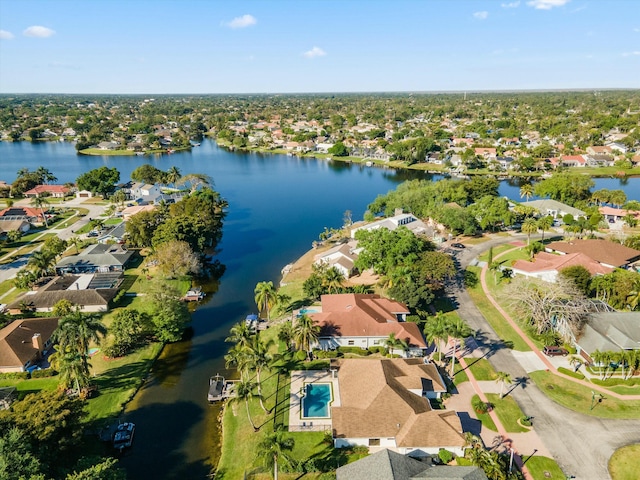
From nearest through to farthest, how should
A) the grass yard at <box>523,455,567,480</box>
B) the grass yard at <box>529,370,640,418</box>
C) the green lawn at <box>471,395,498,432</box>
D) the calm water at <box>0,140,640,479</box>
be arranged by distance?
the grass yard at <box>523,455,567,480</box> < the green lawn at <box>471,395,498,432</box> < the calm water at <box>0,140,640,479</box> < the grass yard at <box>529,370,640,418</box>

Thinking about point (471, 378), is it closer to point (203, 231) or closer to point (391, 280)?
point (391, 280)

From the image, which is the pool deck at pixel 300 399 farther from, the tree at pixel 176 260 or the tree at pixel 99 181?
the tree at pixel 99 181

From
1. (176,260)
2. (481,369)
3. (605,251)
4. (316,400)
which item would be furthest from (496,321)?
(176,260)

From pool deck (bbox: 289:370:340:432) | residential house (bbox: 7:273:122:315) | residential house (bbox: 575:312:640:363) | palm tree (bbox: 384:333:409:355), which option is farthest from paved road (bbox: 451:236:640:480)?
residential house (bbox: 7:273:122:315)

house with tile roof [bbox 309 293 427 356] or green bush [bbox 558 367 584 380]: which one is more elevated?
house with tile roof [bbox 309 293 427 356]

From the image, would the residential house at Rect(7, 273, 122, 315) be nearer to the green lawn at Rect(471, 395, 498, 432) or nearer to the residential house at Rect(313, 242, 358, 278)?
the residential house at Rect(313, 242, 358, 278)

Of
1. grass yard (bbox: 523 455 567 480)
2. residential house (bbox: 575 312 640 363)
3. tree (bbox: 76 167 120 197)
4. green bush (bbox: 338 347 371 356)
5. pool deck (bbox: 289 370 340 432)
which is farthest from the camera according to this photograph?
tree (bbox: 76 167 120 197)

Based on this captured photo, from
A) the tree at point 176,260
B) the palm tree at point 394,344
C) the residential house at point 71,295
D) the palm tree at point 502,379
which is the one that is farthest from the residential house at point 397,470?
the tree at point 176,260
